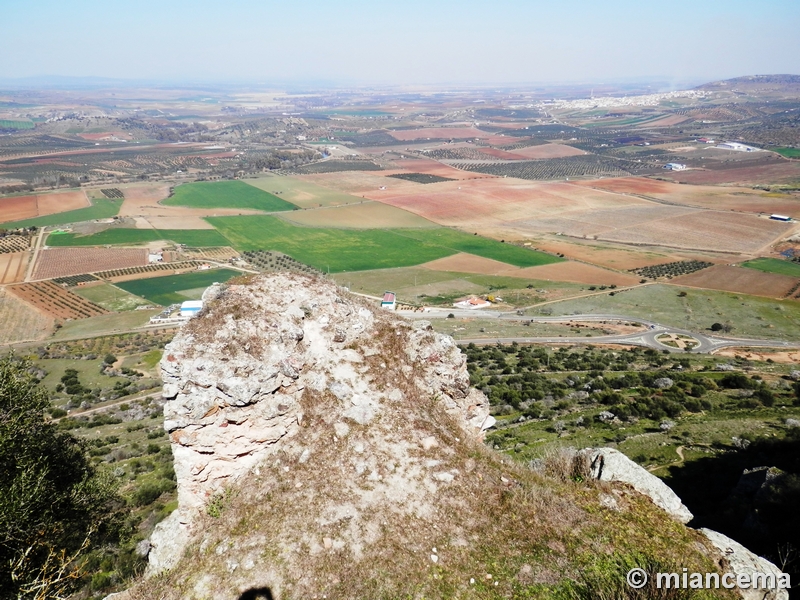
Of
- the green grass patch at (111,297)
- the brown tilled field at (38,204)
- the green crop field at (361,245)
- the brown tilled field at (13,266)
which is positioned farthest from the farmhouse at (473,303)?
the brown tilled field at (38,204)

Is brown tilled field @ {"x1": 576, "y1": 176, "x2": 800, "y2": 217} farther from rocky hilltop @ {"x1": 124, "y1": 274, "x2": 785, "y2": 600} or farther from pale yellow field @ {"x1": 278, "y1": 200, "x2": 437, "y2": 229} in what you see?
rocky hilltop @ {"x1": 124, "y1": 274, "x2": 785, "y2": 600}

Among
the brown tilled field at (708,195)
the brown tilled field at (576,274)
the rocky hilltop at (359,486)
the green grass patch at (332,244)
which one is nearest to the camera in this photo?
the rocky hilltop at (359,486)

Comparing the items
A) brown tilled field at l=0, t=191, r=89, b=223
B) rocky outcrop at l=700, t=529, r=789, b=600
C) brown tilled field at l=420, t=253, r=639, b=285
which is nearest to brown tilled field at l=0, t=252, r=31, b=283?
brown tilled field at l=0, t=191, r=89, b=223

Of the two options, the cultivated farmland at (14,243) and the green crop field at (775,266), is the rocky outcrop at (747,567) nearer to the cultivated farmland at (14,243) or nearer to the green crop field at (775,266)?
the green crop field at (775,266)

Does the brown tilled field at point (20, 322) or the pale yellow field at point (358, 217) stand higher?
the pale yellow field at point (358, 217)

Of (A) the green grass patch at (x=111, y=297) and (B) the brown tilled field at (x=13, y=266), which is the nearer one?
(A) the green grass patch at (x=111, y=297)

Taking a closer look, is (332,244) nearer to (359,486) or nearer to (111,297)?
(111,297)

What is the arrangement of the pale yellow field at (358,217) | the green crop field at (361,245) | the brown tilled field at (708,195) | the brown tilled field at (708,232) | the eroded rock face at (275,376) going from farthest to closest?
the brown tilled field at (708,195) → the pale yellow field at (358,217) → the brown tilled field at (708,232) → the green crop field at (361,245) → the eroded rock face at (275,376)
